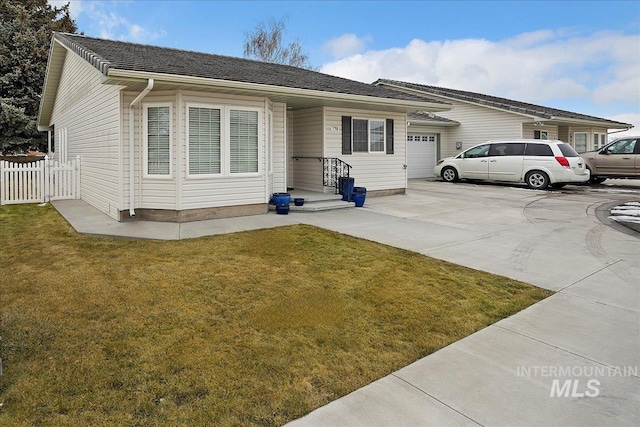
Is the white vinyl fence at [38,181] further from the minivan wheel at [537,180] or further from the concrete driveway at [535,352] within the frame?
the minivan wheel at [537,180]

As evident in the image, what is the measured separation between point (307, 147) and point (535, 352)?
9550 mm

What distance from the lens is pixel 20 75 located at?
21859 mm

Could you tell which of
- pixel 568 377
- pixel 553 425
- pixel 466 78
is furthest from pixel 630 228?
pixel 466 78

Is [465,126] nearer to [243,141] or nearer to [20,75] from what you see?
[243,141]

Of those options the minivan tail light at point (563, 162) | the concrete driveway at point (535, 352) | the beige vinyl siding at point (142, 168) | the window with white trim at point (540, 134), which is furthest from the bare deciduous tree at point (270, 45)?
the concrete driveway at point (535, 352)

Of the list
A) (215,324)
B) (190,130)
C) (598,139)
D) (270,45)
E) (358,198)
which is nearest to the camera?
(215,324)

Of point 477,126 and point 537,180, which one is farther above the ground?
point 477,126

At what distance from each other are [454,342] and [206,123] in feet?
21.8

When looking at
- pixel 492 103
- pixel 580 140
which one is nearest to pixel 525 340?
pixel 492 103

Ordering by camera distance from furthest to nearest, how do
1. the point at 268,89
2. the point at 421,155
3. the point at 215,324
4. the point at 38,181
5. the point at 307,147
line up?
the point at 421,155 → the point at 307,147 → the point at 38,181 → the point at 268,89 → the point at 215,324

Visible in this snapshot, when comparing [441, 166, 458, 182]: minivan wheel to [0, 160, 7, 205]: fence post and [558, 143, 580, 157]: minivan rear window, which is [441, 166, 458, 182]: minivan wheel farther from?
[0, 160, 7, 205]: fence post

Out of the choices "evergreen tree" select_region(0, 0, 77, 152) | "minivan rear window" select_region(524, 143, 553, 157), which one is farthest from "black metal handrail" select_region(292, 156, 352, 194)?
"evergreen tree" select_region(0, 0, 77, 152)

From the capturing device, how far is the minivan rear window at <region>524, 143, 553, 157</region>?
568 inches

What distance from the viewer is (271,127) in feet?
32.3
